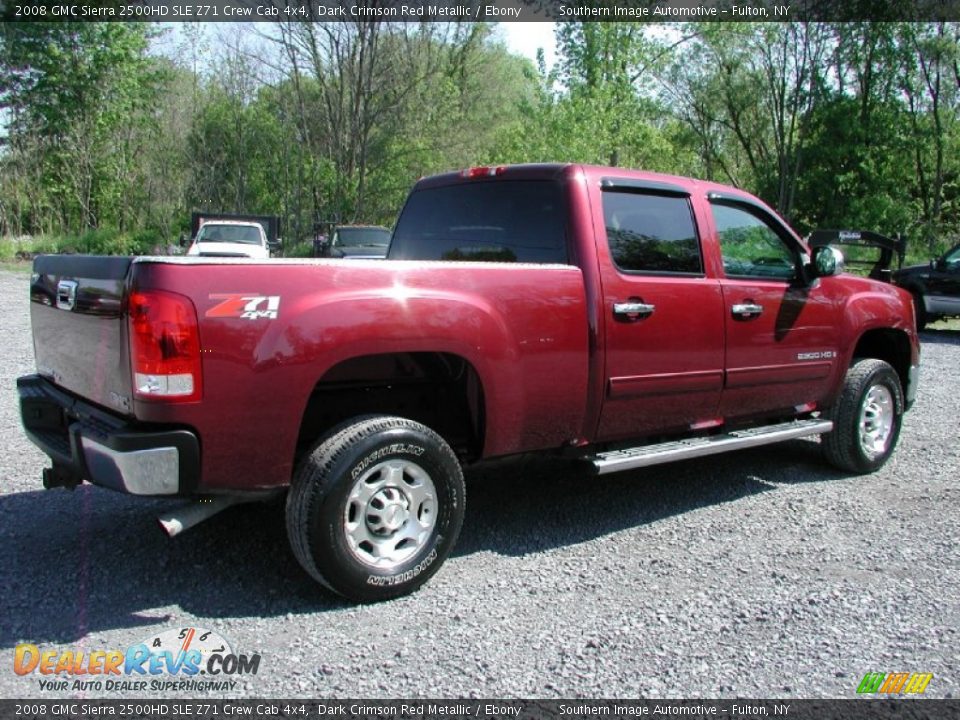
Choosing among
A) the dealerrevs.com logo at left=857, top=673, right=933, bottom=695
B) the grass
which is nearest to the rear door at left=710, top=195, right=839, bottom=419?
the dealerrevs.com logo at left=857, top=673, right=933, bottom=695

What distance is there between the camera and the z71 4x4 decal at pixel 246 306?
10.3 ft

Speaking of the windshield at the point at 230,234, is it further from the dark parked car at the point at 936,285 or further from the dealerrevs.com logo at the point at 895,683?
the dealerrevs.com logo at the point at 895,683

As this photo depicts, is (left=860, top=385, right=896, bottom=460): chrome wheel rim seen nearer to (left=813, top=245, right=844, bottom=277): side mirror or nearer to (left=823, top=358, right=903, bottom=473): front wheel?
(left=823, top=358, right=903, bottom=473): front wheel

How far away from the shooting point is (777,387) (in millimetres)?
5168

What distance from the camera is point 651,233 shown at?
15.1 feet

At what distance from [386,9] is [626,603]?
28759 mm

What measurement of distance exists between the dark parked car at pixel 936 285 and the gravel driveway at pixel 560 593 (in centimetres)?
1044

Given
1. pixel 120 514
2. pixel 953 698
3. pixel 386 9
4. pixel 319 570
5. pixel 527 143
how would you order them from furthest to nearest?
pixel 386 9 < pixel 527 143 < pixel 120 514 < pixel 319 570 < pixel 953 698

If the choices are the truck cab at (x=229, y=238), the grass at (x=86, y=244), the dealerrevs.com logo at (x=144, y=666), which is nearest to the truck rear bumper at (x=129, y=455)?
the dealerrevs.com logo at (x=144, y=666)

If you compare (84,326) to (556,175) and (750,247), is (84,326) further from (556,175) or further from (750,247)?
(750,247)

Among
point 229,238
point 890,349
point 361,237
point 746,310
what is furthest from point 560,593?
point 361,237

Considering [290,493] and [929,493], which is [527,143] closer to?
[929,493]

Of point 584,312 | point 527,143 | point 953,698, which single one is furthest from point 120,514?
point 527,143

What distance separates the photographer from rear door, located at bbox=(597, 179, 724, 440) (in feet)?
14.1
